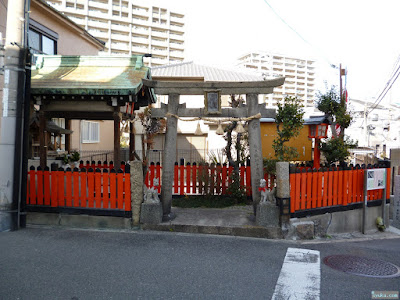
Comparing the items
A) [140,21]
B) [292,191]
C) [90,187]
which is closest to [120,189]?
[90,187]

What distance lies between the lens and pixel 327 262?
5520mm

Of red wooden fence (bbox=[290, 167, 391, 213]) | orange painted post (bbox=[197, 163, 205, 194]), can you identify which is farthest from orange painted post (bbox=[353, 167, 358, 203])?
orange painted post (bbox=[197, 163, 205, 194])

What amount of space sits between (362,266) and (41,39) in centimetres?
1433

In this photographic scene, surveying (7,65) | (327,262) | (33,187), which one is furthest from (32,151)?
(327,262)

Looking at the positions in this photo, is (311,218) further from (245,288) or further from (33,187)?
(33,187)

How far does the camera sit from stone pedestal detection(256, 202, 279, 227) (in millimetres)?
6871

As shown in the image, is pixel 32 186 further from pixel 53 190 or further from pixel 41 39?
pixel 41 39

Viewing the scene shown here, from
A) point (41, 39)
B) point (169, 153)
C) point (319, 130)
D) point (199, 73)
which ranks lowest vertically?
point (169, 153)

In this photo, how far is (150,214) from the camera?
7043mm

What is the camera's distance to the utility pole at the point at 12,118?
21.7 ft

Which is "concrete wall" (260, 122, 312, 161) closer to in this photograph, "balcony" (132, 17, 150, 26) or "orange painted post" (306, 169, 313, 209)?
"orange painted post" (306, 169, 313, 209)

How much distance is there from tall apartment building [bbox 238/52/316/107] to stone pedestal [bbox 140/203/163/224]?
78.9 metres

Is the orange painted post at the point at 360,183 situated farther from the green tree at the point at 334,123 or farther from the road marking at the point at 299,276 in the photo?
the road marking at the point at 299,276

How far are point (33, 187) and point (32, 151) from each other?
5084 millimetres
